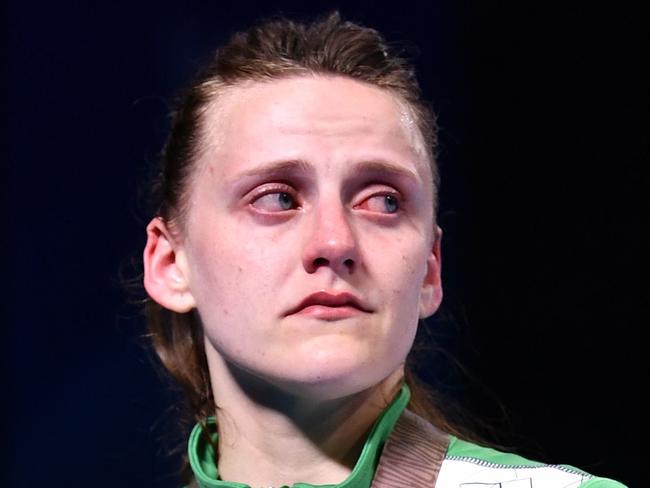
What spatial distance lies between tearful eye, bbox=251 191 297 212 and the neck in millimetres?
263

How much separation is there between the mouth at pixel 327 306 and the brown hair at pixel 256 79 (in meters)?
0.35

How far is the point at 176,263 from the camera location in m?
1.99

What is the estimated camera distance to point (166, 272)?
1995mm

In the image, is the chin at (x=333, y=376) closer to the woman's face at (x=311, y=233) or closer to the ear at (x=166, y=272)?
the woman's face at (x=311, y=233)

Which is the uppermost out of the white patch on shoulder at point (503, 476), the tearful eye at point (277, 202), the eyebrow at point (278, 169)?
the eyebrow at point (278, 169)

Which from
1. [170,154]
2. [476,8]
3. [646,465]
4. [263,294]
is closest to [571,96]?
[476,8]

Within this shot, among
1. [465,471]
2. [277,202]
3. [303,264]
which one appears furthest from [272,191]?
[465,471]

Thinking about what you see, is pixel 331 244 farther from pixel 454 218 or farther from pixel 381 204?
Answer: pixel 454 218

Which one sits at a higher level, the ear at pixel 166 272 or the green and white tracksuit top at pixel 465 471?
the ear at pixel 166 272

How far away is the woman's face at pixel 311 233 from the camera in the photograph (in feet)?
5.59

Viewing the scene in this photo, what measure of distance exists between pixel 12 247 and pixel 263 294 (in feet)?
3.35

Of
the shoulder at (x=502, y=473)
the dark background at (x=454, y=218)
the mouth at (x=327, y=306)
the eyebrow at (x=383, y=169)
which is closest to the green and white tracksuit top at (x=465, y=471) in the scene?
the shoulder at (x=502, y=473)

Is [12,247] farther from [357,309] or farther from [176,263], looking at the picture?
[357,309]

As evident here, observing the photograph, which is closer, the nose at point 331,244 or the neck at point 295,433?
the nose at point 331,244
